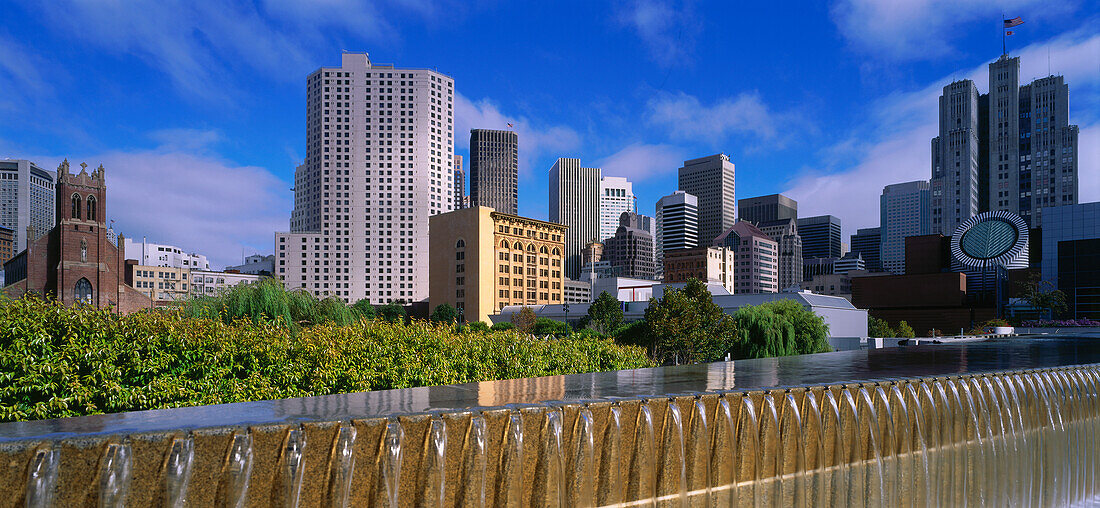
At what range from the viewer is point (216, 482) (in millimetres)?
4293

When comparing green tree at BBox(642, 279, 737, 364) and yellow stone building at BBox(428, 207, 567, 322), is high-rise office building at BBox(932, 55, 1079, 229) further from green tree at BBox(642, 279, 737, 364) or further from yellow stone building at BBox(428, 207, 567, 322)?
green tree at BBox(642, 279, 737, 364)

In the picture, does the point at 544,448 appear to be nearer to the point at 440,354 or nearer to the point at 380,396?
the point at 380,396

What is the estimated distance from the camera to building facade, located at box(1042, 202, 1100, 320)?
6569 centimetres

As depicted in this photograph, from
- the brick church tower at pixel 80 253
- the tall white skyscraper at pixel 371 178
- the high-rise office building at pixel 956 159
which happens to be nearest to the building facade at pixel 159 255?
the tall white skyscraper at pixel 371 178

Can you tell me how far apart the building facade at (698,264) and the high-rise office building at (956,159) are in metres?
53.1

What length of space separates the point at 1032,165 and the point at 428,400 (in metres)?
173

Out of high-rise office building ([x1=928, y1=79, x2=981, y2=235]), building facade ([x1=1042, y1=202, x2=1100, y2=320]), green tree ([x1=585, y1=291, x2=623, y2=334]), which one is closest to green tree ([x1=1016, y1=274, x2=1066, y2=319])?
building facade ([x1=1042, y1=202, x2=1100, y2=320])

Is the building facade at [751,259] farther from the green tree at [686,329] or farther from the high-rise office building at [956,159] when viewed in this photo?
the green tree at [686,329]

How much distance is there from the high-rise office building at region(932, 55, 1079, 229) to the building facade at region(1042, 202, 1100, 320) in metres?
71.0

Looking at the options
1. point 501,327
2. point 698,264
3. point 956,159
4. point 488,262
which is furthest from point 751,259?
point 501,327

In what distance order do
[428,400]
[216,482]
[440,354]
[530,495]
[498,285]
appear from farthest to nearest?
[498,285]
[440,354]
[428,400]
[530,495]
[216,482]

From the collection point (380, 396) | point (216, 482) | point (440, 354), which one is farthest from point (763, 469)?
point (440, 354)

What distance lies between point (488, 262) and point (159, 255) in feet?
326

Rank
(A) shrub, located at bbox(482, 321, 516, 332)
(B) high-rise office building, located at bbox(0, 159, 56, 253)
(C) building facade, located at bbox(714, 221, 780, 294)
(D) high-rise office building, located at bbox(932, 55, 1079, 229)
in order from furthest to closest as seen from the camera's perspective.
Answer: (C) building facade, located at bbox(714, 221, 780, 294) → (B) high-rise office building, located at bbox(0, 159, 56, 253) → (D) high-rise office building, located at bbox(932, 55, 1079, 229) → (A) shrub, located at bbox(482, 321, 516, 332)
